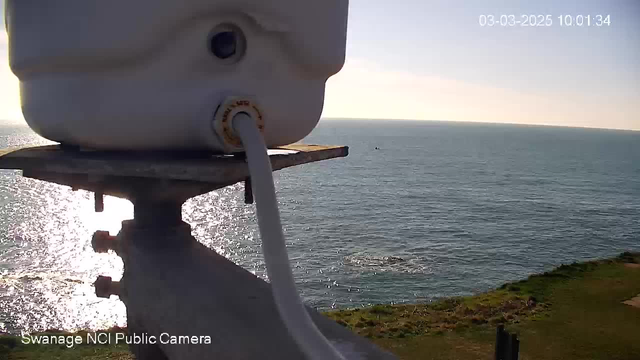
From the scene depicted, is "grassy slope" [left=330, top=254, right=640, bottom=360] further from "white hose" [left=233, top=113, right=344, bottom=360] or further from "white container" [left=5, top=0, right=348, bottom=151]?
"white hose" [left=233, top=113, right=344, bottom=360]

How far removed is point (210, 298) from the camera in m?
6.10

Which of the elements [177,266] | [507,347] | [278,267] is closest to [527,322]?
[507,347]

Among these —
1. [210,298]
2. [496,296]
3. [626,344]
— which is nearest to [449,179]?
[496,296]

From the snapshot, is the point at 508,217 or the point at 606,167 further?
the point at 606,167

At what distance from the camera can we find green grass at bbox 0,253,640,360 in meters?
18.5

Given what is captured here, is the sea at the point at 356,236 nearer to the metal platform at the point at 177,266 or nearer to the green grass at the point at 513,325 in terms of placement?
the green grass at the point at 513,325

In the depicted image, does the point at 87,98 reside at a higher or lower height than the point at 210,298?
higher

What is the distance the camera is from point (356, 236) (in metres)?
46.2

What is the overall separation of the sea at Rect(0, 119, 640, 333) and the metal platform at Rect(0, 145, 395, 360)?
73.3ft

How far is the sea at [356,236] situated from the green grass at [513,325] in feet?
21.1

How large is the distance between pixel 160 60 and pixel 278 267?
2529 mm

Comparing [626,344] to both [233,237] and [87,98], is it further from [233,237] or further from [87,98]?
[233,237]

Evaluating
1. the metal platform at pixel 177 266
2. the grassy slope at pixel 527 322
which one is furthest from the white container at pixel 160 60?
the grassy slope at pixel 527 322

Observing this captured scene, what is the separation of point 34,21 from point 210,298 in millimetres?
3435
